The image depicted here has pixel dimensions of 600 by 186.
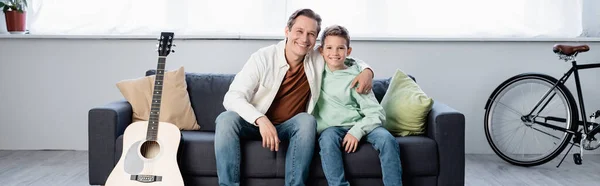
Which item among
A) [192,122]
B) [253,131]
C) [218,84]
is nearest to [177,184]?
[253,131]

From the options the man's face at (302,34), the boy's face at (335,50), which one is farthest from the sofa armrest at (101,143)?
the boy's face at (335,50)

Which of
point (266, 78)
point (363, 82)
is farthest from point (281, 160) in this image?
point (363, 82)

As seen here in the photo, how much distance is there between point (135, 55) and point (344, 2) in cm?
130

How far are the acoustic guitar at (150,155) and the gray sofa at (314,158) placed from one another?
0.07 meters

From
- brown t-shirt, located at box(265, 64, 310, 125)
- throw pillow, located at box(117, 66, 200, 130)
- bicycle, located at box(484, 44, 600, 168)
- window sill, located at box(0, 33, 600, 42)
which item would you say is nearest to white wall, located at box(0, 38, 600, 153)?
A: window sill, located at box(0, 33, 600, 42)

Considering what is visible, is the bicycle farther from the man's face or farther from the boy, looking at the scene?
the man's face

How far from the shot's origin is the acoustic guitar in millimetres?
2697

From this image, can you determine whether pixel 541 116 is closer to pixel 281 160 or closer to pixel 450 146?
pixel 450 146

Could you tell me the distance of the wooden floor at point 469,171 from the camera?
3438mm

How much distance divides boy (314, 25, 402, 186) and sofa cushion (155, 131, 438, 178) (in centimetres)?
6

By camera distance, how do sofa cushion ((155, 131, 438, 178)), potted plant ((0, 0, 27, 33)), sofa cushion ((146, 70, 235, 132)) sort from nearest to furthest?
1. sofa cushion ((155, 131, 438, 178))
2. sofa cushion ((146, 70, 235, 132))
3. potted plant ((0, 0, 27, 33))

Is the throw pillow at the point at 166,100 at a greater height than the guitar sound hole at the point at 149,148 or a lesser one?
greater

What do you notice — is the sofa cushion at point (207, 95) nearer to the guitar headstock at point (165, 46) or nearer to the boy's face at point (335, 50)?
the guitar headstock at point (165, 46)

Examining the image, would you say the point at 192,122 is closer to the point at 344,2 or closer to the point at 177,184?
the point at 177,184
